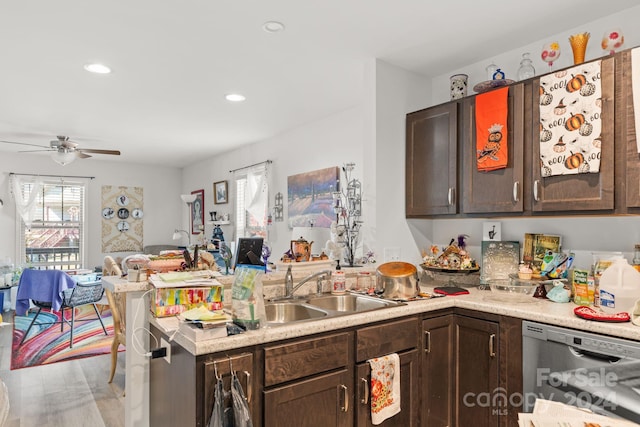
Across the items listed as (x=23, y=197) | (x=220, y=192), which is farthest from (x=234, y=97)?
(x=23, y=197)

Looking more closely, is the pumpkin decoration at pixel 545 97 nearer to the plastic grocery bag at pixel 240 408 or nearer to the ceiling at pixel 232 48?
the ceiling at pixel 232 48

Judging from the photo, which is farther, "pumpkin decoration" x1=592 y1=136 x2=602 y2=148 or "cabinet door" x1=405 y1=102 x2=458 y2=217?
A: "cabinet door" x1=405 y1=102 x2=458 y2=217

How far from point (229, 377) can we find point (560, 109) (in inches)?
83.5

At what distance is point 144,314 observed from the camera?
2025 millimetres

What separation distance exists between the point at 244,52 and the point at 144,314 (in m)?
1.80

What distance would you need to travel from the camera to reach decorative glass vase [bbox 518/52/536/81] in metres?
2.46

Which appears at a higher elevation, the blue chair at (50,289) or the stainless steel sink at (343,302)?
the stainless steel sink at (343,302)

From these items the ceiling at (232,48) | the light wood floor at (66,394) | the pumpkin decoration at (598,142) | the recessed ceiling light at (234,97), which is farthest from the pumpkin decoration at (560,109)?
the light wood floor at (66,394)

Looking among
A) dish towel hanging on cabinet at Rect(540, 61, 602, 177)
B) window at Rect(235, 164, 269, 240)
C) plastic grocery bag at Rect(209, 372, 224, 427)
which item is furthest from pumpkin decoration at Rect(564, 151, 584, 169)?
window at Rect(235, 164, 269, 240)

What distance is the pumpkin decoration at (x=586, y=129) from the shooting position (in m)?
2.06

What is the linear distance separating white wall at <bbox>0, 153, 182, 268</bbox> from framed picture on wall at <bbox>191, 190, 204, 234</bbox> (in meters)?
0.66

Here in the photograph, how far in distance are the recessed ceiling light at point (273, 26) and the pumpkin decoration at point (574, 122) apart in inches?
66.1

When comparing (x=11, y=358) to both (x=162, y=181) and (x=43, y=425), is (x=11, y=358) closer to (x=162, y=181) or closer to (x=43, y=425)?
(x=43, y=425)

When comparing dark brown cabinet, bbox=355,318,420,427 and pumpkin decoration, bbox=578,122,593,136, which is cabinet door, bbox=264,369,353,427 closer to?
dark brown cabinet, bbox=355,318,420,427
